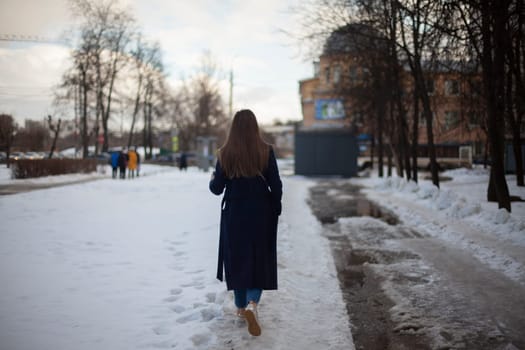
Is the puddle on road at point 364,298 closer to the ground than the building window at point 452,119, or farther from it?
closer to the ground

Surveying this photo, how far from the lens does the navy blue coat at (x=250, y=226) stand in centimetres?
383

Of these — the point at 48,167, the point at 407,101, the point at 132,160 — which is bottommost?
the point at 48,167

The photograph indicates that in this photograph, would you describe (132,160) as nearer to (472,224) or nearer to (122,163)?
(122,163)

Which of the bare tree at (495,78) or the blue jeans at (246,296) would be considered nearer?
the blue jeans at (246,296)

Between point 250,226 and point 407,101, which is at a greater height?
point 407,101

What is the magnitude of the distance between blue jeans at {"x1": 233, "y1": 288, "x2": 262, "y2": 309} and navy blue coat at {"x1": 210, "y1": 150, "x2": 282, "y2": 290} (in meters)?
0.09

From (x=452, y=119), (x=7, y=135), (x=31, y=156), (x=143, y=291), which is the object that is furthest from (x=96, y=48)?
(x=143, y=291)

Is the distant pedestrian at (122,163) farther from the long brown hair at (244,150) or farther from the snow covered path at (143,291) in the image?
the long brown hair at (244,150)

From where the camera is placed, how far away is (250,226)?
383 cm

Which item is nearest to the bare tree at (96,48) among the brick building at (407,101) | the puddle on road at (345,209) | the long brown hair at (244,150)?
the brick building at (407,101)

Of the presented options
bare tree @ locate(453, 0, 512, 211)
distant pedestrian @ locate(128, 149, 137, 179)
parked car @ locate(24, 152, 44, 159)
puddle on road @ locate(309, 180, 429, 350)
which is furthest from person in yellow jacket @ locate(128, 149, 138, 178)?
bare tree @ locate(453, 0, 512, 211)

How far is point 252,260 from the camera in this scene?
3.84 metres

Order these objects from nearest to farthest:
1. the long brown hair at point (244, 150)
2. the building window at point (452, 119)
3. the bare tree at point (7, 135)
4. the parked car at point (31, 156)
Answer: the long brown hair at point (244, 150), the bare tree at point (7, 135), the building window at point (452, 119), the parked car at point (31, 156)

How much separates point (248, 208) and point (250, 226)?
0.15 m
